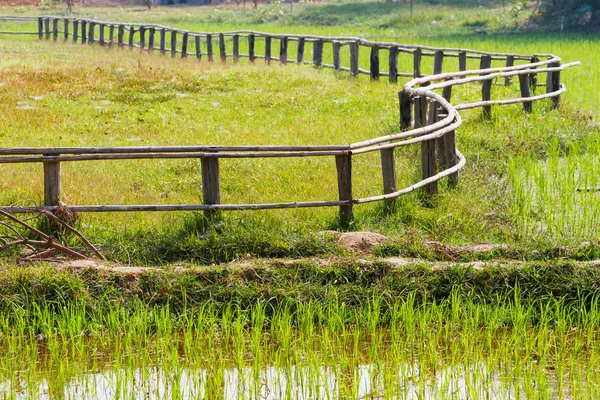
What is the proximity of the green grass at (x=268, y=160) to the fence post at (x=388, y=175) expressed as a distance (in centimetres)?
15

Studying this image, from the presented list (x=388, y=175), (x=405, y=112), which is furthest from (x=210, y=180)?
(x=405, y=112)

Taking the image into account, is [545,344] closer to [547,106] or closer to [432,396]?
[432,396]

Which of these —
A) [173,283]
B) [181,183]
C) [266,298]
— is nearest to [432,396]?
[266,298]

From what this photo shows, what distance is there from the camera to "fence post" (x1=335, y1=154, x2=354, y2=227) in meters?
8.62

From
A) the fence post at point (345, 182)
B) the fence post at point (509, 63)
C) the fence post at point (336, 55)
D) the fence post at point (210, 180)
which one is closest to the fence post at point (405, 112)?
the fence post at point (345, 182)

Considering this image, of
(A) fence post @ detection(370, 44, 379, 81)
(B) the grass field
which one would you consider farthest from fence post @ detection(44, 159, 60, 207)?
(A) fence post @ detection(370, 44, 379, 81)

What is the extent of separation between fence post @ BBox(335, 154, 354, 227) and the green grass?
0.48ft

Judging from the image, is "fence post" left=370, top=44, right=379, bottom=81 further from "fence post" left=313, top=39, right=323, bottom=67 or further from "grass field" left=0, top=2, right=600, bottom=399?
"grass field" left=0, top=2, right=600, bottom=399

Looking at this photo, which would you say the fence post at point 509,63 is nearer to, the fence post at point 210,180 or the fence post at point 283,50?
the fence post at point 283,50

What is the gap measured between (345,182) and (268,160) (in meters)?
3.16

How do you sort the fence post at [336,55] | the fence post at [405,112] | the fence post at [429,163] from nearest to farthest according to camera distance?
1. the fence post at [429,163]
2. the fence post at [405,112]
3. the fence post at [336,55]

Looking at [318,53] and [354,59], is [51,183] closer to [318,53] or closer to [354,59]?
[354,59]

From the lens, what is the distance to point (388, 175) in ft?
30.3

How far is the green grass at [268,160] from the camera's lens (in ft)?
27.7
